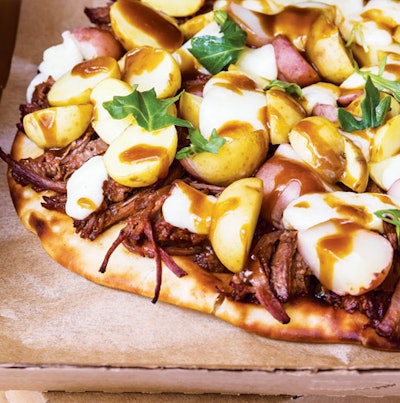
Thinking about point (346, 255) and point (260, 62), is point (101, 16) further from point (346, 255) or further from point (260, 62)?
point (346, 255)

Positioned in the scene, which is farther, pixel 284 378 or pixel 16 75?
pixel 16 75

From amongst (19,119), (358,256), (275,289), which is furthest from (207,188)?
(19,119)

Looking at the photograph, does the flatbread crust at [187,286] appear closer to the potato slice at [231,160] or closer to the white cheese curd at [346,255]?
the white cheese curd at [346,255]

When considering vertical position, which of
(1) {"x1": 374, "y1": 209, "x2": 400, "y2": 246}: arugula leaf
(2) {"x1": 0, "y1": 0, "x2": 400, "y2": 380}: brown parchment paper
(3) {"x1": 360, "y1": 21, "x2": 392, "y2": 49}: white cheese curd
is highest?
(3) {"x1": 360, "y1": 21, "x2": 392, "y2": 49}: white cheese curd

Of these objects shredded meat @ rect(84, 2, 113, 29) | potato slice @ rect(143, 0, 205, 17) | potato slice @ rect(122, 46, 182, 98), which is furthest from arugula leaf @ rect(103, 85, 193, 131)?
shredded meat @ rect(84, 2, 113, 29)

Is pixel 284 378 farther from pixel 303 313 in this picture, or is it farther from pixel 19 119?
pixel 19 119

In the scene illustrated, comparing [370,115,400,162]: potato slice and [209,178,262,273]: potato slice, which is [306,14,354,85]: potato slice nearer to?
[370,115,400,162]: potato slice
